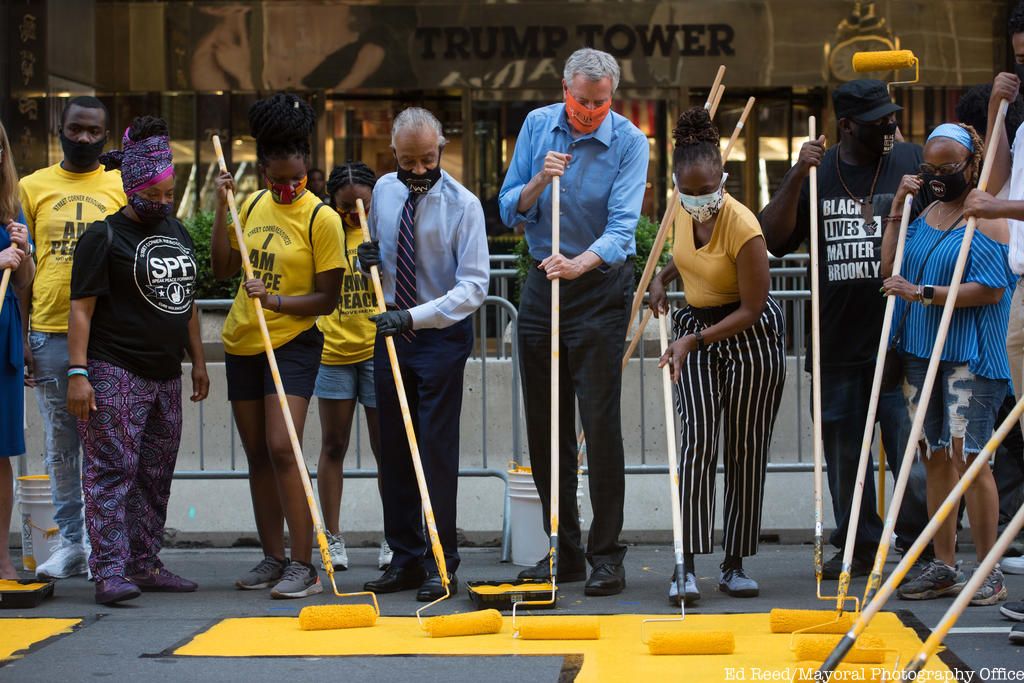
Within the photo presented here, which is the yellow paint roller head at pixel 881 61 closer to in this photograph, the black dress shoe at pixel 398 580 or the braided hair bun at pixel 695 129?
the braided hair bun at pixel 695 129

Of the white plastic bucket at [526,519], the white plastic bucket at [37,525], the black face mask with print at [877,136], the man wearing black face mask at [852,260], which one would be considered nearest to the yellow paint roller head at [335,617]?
the white plastic bucket at [526,519]

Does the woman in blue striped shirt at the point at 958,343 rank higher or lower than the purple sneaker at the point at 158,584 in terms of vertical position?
higher

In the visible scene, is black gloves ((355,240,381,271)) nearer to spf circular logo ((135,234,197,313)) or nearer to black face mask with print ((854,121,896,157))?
spf circular logo ((135,234,197,313))

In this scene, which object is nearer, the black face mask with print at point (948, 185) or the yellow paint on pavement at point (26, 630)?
the yellow paint on pavement at point (26, 630)

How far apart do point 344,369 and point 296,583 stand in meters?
1.44

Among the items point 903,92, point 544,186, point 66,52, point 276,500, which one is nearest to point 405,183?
point 544,186

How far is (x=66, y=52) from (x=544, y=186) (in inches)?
414

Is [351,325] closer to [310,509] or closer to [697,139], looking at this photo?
[310,509]

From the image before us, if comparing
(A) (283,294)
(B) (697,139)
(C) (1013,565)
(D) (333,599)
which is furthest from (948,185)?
(D) (333,599)

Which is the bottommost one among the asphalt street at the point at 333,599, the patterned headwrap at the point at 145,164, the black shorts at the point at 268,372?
the asphalt street at the point at 333,599

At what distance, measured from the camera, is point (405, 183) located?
20.9ft

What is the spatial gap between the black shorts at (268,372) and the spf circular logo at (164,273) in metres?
0.34

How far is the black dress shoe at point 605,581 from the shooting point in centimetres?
619

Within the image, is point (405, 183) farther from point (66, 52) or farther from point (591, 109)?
point (66, 52)
